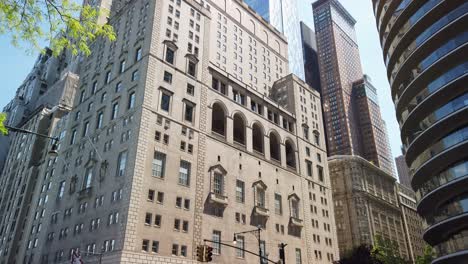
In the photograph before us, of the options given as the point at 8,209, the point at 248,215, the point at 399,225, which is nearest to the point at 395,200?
the point at 399,225

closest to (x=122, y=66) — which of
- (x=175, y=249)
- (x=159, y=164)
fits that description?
(x=159, y=164)

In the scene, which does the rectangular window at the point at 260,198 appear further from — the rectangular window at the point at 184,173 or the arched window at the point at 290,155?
the rectangular window at the point at 184,173

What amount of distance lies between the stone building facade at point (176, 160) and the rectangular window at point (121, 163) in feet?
0.69

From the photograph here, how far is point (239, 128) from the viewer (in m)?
82.4

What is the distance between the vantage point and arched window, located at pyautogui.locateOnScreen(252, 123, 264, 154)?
80.0 m

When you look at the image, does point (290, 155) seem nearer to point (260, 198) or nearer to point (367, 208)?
point (260, 198)

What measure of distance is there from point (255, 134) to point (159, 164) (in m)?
31.6

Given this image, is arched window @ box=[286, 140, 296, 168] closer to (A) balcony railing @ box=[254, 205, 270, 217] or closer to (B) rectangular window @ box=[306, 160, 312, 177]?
(B) rectangular window @ box=[306, 160, 312, 177]

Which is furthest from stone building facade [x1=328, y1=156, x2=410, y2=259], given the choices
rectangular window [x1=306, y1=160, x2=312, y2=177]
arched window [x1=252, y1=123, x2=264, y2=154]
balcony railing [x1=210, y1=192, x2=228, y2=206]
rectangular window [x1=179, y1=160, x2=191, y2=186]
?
rectangular window [x1=179, y1=160, x2=191, y2=186]

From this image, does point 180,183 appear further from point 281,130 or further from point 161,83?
point 281,130

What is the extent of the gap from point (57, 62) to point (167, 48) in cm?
8026

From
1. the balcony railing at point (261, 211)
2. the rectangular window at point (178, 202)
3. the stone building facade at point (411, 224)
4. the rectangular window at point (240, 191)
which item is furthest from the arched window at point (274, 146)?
the stone building facade at point (411, 224)

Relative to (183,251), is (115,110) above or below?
above

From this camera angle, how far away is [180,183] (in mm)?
56750
